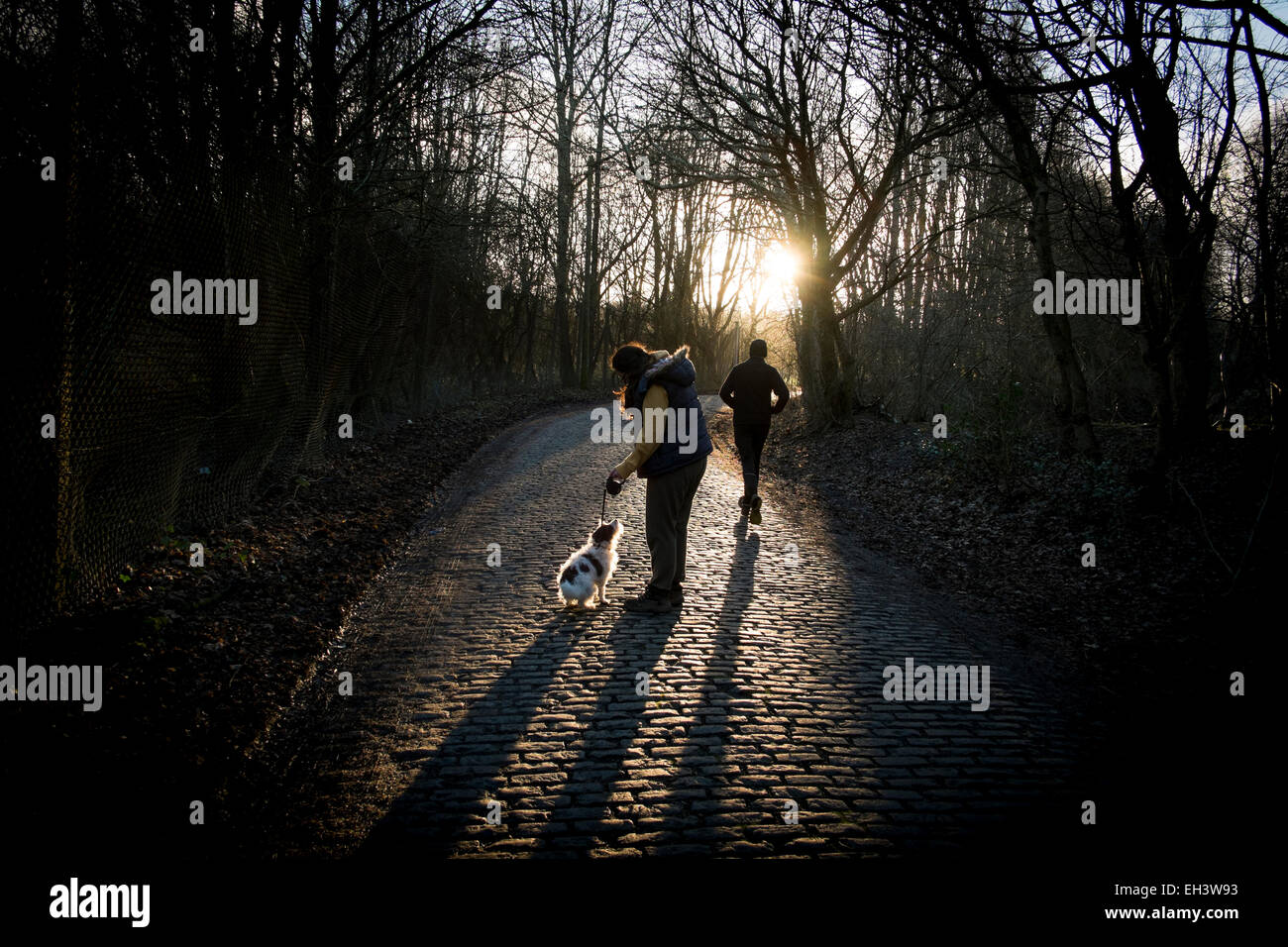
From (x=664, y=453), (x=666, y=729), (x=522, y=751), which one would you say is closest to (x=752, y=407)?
(x=664, y=453)

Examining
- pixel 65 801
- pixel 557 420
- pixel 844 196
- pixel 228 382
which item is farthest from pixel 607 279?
pixel 65 801

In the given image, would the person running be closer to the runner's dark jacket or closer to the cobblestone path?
the runner's dark jacket

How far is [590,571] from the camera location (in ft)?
20.3

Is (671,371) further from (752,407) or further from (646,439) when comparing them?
(752,407)

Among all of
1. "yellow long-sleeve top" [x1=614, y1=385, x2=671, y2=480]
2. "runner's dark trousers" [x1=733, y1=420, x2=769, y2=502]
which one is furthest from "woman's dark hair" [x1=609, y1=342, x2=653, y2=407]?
"runner's dark trousers" [x1=733, y1=420, x2=769, y2=502]

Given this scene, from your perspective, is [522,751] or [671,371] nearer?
[522,751]

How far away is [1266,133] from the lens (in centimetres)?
636

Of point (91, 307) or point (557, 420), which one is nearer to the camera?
point (91, 307)

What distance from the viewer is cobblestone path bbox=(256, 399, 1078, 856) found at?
343 centimetres

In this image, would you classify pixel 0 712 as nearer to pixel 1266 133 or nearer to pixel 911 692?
pixel 911 692

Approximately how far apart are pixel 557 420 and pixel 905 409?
10084 millimetres

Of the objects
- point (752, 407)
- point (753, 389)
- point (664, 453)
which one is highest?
point (753, 389)

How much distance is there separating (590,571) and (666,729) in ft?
6.79

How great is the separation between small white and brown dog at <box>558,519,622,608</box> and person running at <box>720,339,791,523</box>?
378 centimetres
